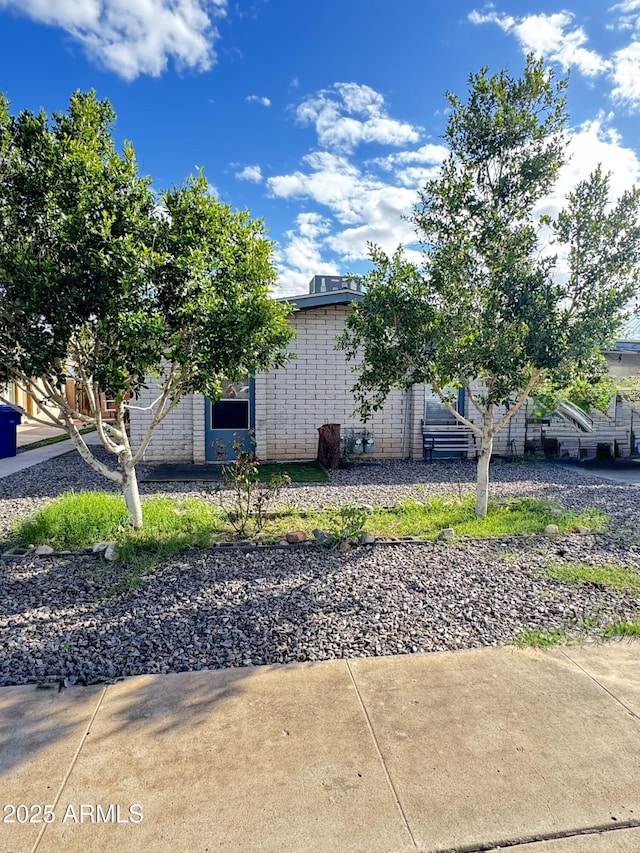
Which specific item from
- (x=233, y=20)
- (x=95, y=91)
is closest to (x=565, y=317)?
(x=95, y=91)

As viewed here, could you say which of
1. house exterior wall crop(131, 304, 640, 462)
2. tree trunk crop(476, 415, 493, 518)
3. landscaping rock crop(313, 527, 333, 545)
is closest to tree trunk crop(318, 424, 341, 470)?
house exterior wall crop(131, 304, 640, 462)

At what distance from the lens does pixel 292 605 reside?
357 cm

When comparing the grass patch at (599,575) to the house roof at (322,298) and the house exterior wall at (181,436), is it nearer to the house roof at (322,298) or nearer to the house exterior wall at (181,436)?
the house roof at (322,298)

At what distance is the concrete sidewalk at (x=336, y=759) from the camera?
70.6 inches

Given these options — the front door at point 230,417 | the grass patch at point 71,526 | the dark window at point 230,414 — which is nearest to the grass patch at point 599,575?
the grass patch at point 71,526

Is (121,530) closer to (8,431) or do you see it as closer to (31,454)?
(8,431)

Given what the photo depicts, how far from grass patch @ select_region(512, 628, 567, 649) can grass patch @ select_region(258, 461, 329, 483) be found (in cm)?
511

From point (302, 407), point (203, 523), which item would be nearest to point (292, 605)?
point (203, 523)

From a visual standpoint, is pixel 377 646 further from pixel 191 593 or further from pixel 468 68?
pixel 468 68

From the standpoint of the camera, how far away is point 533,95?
195 inches

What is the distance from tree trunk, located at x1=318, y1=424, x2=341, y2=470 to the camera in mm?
9586

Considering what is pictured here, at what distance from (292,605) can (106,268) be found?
282cm

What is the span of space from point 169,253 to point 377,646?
332 cm

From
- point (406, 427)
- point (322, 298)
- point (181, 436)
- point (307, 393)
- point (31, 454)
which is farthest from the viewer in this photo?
point (31, 454)
